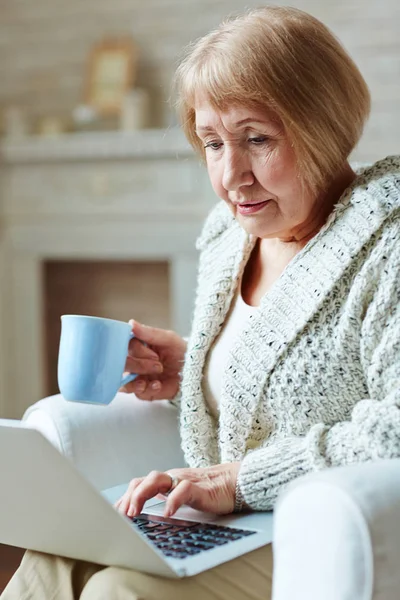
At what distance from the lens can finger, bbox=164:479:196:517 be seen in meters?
1.14

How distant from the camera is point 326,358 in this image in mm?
1204

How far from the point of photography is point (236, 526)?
115 cm

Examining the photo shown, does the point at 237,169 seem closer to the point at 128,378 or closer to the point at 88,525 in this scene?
the point at 128,378

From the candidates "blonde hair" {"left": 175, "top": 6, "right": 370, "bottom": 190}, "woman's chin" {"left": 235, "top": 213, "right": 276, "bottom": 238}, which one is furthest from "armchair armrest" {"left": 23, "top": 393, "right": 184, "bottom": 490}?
"blonde hair" {"left": 175, "top": 6, "right": 370, "bottom": 190}

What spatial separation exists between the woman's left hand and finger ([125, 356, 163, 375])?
0.32m

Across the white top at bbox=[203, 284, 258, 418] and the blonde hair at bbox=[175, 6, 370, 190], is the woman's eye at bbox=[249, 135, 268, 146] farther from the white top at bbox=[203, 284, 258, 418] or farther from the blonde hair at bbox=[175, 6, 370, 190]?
the white top at bbox=[203, 284, 258, 418]

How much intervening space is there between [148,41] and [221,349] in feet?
7.31

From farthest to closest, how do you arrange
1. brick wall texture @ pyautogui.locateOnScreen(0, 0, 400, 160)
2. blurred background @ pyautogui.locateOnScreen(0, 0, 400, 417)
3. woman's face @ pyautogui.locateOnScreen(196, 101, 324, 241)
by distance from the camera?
1. blurred background @ pyautogui.locateOnScreen(0, 0, 400, 417)
2. brick wall texture @ pyautogui.locateOnScreen(0, 0, 400, 160)
3. woman's face @ pyautogui.locateOnScreen(196, 101, 324, 241)

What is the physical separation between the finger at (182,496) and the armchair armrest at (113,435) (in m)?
0.30

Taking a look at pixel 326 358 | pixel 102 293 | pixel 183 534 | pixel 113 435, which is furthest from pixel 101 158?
pixel 183 534

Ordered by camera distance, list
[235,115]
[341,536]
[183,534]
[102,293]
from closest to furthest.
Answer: [341,536] → [183,534] → [235,115] → [102,293]

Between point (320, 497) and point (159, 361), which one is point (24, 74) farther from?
point (320, 497)

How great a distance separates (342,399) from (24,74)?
9.07 feet

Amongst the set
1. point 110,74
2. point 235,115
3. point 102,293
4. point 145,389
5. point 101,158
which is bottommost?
point 145,389
